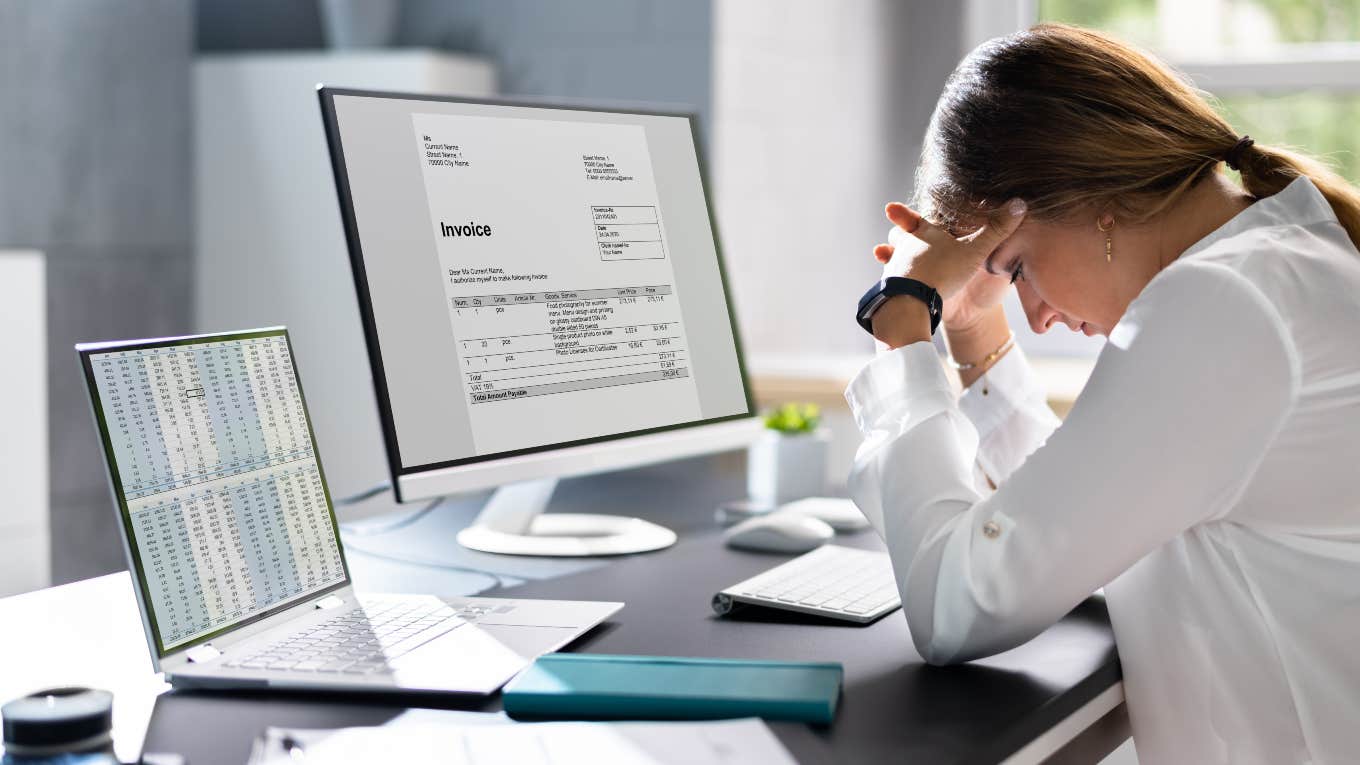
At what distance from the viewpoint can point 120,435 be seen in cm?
97

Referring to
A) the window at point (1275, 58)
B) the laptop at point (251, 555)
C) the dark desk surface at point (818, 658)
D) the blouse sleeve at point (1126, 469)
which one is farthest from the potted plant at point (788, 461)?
the window at point (1275, 58)

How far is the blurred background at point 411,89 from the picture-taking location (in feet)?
8.18

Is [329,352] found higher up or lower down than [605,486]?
higher up

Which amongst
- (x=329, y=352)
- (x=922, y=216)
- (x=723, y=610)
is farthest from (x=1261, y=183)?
(x=329, y=352)

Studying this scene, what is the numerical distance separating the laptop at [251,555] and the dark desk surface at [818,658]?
29 millimetres

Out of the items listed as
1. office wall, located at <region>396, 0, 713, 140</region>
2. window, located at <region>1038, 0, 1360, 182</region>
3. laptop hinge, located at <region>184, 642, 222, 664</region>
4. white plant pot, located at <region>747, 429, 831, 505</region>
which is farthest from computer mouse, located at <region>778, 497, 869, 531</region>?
window, located at <region>1038, 0, 1360, 182</region>

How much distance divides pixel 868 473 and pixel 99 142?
204 cm

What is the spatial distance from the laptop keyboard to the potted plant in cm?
68

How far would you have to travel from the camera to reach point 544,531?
1555 mm

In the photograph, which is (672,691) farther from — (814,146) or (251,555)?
(814,146)

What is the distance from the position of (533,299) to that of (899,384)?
384mm

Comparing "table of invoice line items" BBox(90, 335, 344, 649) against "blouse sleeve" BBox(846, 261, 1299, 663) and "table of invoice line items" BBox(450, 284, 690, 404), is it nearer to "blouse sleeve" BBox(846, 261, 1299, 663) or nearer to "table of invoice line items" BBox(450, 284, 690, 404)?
"table of invoice line items" BBox(450, 284, 690, 404)

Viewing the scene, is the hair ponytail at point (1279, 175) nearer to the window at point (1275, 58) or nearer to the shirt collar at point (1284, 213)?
the shirt collar at point (1284, 213)

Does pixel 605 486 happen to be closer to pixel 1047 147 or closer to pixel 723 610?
pixel 723 610
